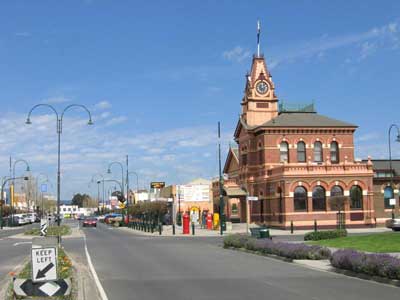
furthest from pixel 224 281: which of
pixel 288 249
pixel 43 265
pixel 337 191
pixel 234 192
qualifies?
pixel 234 192

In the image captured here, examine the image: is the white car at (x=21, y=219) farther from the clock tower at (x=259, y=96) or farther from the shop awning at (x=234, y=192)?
the clock tower at (x=259, y=96)

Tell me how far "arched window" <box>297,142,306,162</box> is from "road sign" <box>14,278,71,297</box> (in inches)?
2166

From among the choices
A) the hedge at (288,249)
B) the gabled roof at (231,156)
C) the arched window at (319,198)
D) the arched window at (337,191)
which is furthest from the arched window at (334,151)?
the hedge at (288,249)

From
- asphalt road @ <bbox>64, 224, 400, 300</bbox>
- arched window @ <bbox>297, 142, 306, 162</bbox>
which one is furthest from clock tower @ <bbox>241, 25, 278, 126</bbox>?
asphalt road @ <bbox>64, 224, 400, 300</bbox>

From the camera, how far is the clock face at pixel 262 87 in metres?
71.2

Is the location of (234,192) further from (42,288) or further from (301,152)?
(42,288)

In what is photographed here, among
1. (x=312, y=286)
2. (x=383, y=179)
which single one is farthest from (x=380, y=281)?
(x=383, y=179)

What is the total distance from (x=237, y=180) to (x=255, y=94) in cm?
1067

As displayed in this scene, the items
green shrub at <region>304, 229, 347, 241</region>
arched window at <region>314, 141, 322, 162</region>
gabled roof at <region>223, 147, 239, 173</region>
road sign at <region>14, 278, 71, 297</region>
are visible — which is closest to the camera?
road sign at <region>14, 278, 71, 297</region>

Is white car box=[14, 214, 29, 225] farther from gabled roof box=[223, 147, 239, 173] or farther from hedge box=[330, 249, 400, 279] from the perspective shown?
hedge box=[330, 249, 400, 279]

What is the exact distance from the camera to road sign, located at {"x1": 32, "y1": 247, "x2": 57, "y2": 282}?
37.7ft

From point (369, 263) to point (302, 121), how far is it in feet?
164

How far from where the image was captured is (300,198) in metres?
58.3

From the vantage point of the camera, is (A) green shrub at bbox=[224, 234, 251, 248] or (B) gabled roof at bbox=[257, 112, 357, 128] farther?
(B) gabled roof at bbox=[257, 112, 357, 128]
